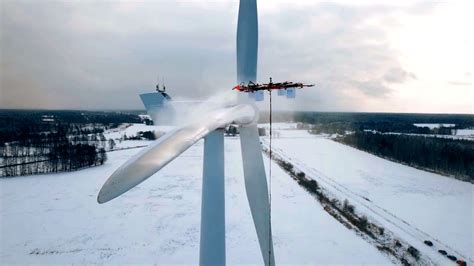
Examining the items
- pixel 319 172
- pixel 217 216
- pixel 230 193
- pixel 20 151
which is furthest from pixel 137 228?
pixel 20 151

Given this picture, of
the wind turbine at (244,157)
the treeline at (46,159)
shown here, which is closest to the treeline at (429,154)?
the wind turbine at (244,157)

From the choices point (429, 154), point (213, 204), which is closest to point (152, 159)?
point (213, 204)

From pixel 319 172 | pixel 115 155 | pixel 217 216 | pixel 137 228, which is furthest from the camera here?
pixel 115 155

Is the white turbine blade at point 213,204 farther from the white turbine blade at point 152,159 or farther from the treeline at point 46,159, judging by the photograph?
the treeline at point 46,159

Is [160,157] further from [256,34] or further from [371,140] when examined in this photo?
[371,140]

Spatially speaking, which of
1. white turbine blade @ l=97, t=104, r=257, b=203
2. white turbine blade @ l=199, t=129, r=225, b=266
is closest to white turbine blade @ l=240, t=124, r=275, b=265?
white turbine blade @ l=199, t=129, r=225, b=266

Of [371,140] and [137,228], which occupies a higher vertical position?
[371,140]
